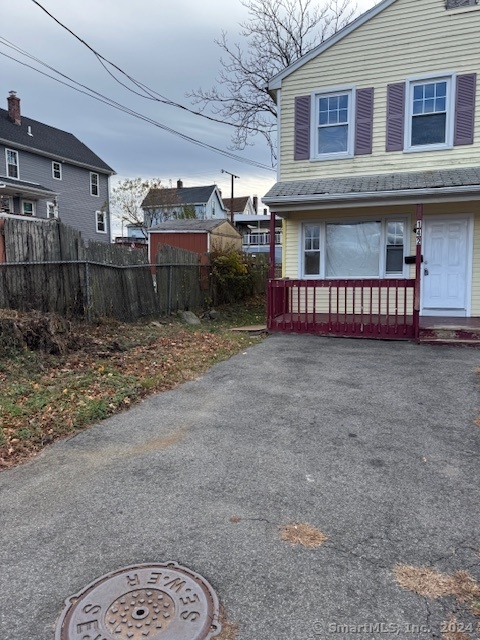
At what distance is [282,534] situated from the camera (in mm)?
2605

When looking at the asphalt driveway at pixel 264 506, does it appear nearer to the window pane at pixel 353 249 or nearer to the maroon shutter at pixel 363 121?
the window pane at pixel 353 249

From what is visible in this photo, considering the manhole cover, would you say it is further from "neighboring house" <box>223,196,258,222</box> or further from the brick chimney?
"neighboring house" <box>223,196,258,222</box>

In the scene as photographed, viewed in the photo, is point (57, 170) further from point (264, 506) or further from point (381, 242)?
point (264, 506)

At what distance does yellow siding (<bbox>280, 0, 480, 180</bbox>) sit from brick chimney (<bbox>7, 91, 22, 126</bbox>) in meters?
21.6

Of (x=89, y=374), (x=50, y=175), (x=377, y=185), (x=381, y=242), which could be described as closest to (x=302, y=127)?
(x=377, y=185)

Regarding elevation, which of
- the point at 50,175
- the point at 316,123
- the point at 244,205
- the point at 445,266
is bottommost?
the point at 445,266

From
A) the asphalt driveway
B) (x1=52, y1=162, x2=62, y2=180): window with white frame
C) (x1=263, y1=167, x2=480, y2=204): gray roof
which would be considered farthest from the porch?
(x1=52, y1=162, x2=62, y2=180): window with white frame

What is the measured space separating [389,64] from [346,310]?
221 inches

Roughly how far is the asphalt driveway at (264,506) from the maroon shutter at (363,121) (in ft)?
22.9

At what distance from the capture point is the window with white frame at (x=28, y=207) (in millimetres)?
24575

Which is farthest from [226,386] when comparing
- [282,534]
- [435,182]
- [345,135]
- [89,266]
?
[345,135]

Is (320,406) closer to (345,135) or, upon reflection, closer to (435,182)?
(435,182)

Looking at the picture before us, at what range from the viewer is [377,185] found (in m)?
9.43

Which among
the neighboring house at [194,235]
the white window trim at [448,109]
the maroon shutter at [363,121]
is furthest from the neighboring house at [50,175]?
the white window trim at [448,109]
